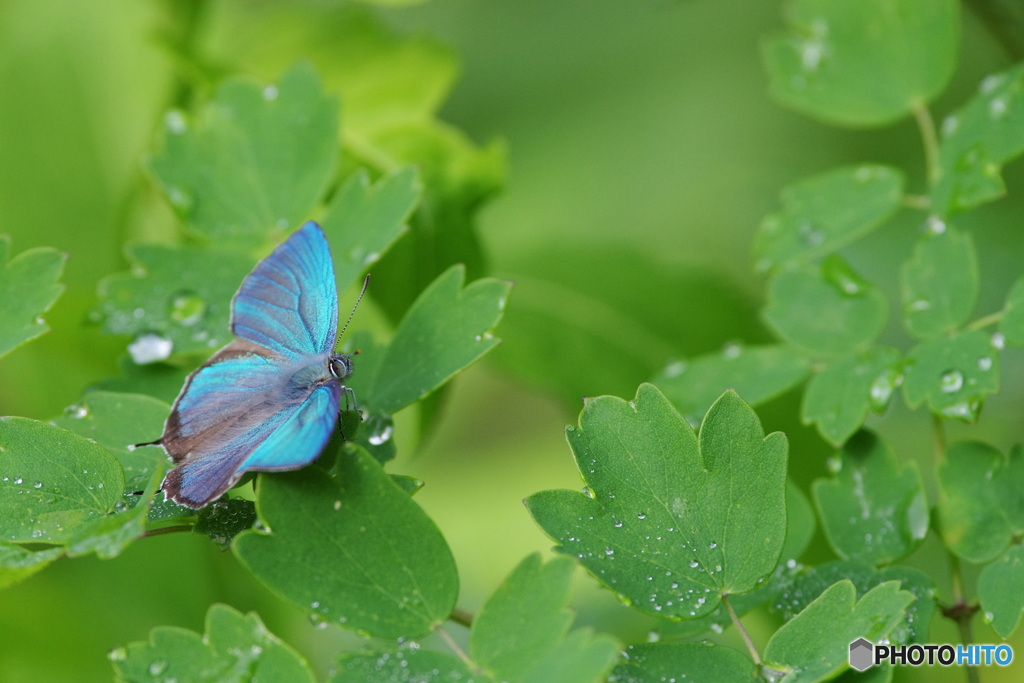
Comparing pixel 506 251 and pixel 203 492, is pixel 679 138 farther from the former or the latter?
pixel 203 492

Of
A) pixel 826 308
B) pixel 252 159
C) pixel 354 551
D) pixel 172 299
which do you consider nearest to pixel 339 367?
pixel 354 551

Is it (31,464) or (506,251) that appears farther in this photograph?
(506,251)

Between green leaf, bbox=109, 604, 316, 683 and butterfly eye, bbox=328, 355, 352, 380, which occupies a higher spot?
butterfly eye, bbox=328, 355, 352, 380

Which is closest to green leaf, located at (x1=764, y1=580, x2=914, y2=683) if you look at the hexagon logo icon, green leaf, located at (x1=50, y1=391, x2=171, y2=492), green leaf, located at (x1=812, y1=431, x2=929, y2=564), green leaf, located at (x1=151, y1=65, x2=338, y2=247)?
the hexagon logo icon

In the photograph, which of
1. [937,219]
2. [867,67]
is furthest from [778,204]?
[937,219]

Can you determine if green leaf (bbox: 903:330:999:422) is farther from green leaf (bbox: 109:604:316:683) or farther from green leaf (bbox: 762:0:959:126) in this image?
green leaf (bbox: 109:604:316:683)
